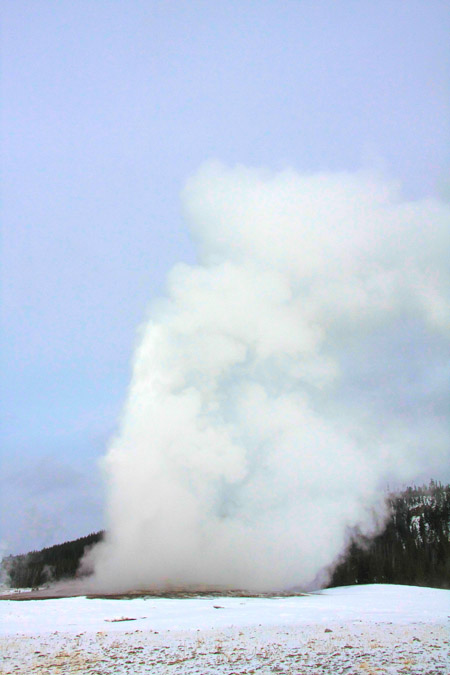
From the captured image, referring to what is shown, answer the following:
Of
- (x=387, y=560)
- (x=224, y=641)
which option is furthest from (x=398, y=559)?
(x=224, y=641)

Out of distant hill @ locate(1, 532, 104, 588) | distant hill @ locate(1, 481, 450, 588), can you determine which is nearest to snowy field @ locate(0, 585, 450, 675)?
distant hill @ locate(1, 481, 450, 588)

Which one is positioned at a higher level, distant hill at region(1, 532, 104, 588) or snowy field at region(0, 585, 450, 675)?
snowy field at region(0, 585, 450, 675)

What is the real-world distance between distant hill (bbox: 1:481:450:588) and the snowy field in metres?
72.9

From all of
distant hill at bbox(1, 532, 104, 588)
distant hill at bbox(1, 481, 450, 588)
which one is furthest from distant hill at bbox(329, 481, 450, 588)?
distant hill at bbox(1, 532, 104, 588)

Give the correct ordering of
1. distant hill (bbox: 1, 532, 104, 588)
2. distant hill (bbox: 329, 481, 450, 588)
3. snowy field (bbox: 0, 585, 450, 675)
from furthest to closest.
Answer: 1. distant hill (bbox: 1, 532, 104, 588)
2. distant hill (bbox: 329, 481, 450, 588)
3. snowy field (bbox: 0, 585, 450, 675)

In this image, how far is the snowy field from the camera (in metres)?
18.5

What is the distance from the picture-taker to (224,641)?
2348cm

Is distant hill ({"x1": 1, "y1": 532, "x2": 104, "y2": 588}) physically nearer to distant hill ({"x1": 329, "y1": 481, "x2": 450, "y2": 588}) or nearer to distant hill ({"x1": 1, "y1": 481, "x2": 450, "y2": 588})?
distant hill ({"x1": 1, "y1": 481, "x2": 450, "y2": 588})

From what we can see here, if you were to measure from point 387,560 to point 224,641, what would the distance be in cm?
10767

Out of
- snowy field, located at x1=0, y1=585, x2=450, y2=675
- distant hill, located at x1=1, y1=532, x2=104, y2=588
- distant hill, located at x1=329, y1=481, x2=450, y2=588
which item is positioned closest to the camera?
snowy field, located at x1=0, y1=585, x2=450, y2=675

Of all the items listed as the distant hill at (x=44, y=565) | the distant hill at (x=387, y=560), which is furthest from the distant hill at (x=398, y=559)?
the distant hill at (x=44, y=565)

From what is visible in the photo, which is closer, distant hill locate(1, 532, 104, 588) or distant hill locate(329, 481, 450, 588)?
distant hill locate(329, 481, 450, 588)

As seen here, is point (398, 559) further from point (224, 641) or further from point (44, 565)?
point (224, 641)

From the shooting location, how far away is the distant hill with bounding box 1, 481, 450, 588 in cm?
10688
